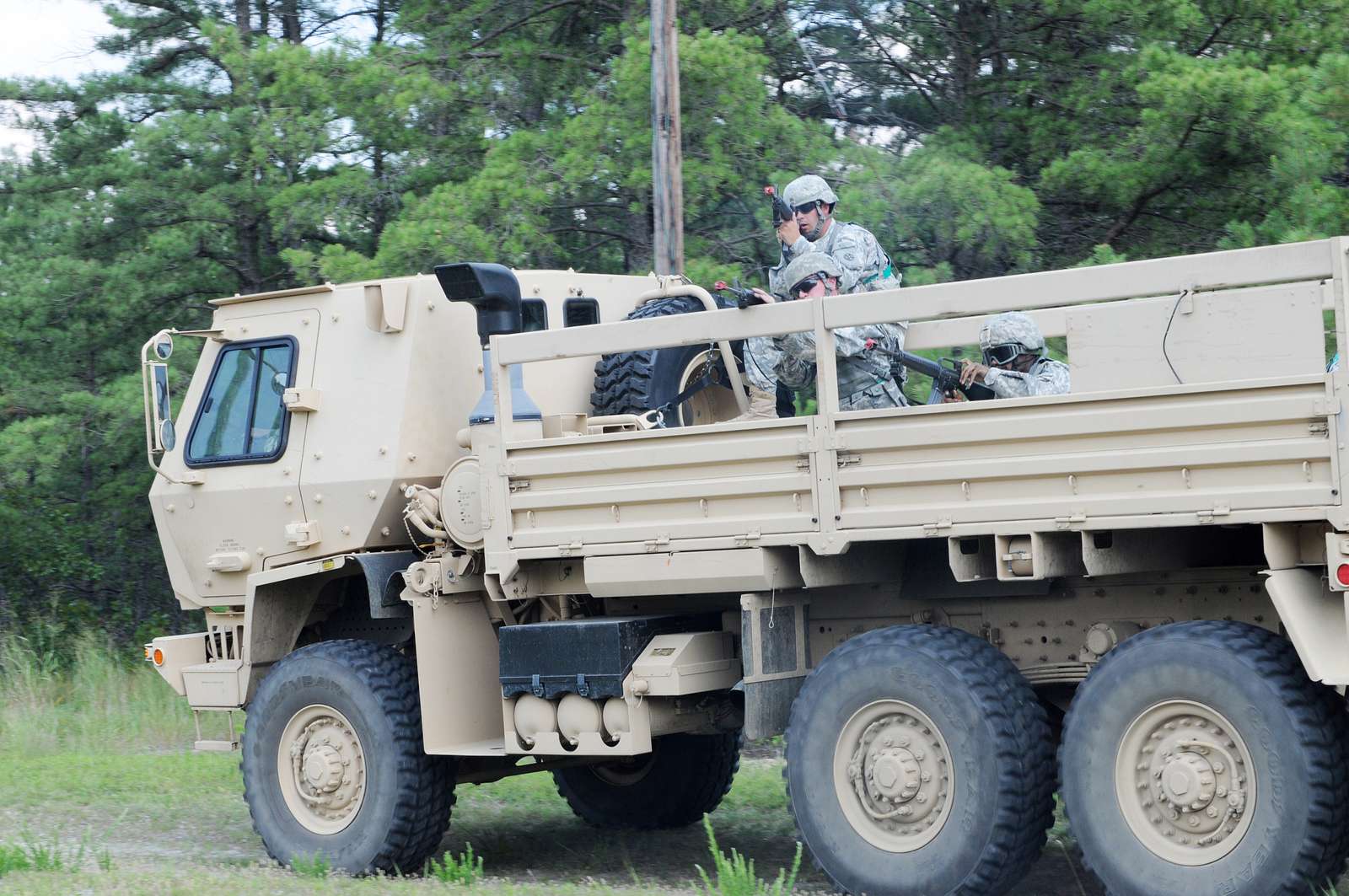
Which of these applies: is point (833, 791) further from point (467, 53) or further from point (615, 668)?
point (467, 53)

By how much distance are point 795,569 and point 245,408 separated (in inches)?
127

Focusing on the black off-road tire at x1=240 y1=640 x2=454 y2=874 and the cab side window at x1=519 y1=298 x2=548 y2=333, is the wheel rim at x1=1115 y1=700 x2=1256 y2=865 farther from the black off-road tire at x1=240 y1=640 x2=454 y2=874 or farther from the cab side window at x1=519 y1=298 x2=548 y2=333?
the cab side window at x1=519 y1=298 x2=548 y2=333

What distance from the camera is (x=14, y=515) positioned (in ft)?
56.2

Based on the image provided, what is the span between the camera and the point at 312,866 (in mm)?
7531

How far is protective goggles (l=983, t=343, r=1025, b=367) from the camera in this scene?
24.0 ft

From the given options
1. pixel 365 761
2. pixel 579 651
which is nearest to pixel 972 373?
A: pixel 579 651

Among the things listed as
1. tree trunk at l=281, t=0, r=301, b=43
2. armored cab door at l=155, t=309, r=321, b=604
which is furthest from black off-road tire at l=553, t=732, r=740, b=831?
tree trunk at l=281, t=0, r=301, b=43

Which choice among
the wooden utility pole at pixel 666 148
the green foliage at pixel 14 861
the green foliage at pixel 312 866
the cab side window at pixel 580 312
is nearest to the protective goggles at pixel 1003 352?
the cab side window at pixel 580 312

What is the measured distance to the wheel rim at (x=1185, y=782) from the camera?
5.54 meters

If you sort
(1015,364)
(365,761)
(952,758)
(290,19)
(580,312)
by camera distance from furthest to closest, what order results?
(290,19) → (580,312) → (365,761) → (1015,364) → (952,758)

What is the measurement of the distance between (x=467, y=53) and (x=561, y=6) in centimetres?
102

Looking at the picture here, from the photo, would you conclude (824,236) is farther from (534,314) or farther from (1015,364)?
(534,314)

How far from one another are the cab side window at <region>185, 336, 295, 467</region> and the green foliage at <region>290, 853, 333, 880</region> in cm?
190

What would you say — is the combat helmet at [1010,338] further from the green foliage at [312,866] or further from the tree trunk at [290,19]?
the tree trunk at [290,19]
